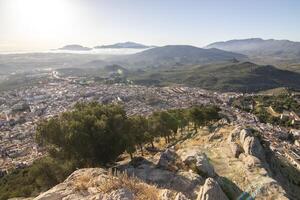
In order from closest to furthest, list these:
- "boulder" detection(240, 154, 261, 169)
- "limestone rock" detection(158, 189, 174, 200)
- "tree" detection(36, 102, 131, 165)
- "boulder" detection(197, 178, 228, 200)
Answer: "limestone rock" detection(158, 189, 174, 200)
"boulder" detection(197, 178, 228, 200)
"tree" detection(36, 102, 131, 165)
"boulder" detection(240, 154, 261, 169)

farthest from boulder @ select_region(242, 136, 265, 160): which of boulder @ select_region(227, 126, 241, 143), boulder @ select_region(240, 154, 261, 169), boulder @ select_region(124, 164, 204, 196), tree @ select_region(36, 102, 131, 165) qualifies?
boulder @ select_region(124, 164, 204, 196)

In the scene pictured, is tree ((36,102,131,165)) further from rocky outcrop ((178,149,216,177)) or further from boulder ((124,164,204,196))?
rocky outcrop ((178,149,216,177))

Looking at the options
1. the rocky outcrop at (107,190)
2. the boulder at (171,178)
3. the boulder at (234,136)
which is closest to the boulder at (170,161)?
the boulder at (171,178)

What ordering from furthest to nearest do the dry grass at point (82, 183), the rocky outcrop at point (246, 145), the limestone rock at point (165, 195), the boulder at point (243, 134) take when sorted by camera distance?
the boulder at point (243, 134) < the rocky outcrop at point (246, 145) < the dry grass at point (82, 183) < the limestone rock at point (165, 195)

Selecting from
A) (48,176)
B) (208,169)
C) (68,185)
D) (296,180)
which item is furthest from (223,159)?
(68,185)

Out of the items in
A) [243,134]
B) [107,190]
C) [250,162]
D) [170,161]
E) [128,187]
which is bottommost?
[243,134]

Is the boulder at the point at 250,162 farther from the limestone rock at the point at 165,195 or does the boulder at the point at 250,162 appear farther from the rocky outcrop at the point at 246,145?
the limestone rock at the point at 165,195

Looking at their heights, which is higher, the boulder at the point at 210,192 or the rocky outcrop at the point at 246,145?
the boulder at the point at 210,192

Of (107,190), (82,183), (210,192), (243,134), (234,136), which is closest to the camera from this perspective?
(107,190)

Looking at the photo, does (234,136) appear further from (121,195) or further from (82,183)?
(121,195)

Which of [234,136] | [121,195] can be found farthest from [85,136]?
[234,136]

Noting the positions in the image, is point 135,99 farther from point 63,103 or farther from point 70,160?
point 70,160
